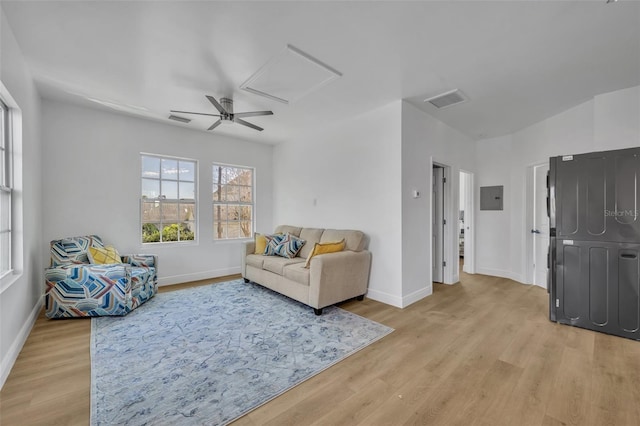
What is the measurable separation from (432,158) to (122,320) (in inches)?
178

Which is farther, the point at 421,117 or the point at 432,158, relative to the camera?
the point at 432,158

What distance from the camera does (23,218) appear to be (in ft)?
8.44

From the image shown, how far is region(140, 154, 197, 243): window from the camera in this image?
172 inches

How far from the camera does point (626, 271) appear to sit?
261cm

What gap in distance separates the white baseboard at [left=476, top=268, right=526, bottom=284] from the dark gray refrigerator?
1796mm

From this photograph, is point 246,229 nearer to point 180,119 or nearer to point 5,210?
point 180,119

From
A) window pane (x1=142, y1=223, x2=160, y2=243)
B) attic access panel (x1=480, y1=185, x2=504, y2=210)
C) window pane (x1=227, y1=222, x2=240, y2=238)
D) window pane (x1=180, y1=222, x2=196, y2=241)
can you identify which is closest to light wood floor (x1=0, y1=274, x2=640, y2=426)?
window pane (x1=142, y1=223, x2=160, y2=243)

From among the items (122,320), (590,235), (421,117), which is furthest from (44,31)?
(590,235)

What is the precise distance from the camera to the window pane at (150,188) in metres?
4.36

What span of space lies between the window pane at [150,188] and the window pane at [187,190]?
1.20 ft

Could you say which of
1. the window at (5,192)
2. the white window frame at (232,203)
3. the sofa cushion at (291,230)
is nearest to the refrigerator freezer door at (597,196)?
the sofa cushion at (291,230)

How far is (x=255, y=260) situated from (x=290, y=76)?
2.67m

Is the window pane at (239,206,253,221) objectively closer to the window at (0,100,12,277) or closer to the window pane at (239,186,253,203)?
the window pane at (239,186,253,203)

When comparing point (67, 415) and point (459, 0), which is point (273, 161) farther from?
point (67, 415)
